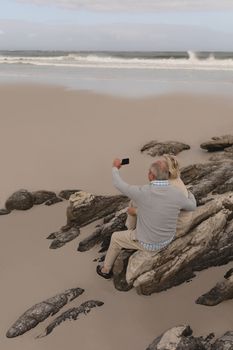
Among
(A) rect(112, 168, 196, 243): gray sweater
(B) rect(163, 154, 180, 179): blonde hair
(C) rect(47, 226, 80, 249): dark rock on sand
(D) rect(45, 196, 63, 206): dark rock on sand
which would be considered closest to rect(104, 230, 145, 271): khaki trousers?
(A) rect(112, 168, 196, 243): gray sweater

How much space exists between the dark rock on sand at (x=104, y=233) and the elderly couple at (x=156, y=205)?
44.8 inches

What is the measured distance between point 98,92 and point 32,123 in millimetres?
8129

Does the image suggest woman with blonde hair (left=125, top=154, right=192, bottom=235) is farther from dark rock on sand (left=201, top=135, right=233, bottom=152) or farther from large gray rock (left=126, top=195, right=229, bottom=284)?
dark rock on sand (left=201, top=135, right=233, bottom=152)

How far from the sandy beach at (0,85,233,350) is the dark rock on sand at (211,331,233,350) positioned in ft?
1.38

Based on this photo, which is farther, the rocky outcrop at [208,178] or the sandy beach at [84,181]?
the rocky outcrop at [208,178]

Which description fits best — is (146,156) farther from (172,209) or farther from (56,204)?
(172,209)

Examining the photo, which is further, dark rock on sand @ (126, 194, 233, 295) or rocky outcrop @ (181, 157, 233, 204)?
rocky outcrop @ (181, 157, 233, 204)

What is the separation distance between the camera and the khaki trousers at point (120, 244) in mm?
7052

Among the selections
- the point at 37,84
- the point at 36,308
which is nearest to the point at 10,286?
the point at 36,308

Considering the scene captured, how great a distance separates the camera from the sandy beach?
6500 millimetres

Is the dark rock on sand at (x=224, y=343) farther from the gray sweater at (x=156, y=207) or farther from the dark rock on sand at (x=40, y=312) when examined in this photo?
the dark rock on sand at (x=40, y=312)

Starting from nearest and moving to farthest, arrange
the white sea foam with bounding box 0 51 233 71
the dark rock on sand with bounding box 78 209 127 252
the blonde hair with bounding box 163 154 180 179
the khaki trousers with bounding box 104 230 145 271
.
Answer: the blonde hair with bounding box 163 154 180 179 → the khaki trousers with bounding box 104 230 145 271 → the dark rock on sand with bounding box 78 209 127 252 → the white sea foam with bounding box 0 51 233 71

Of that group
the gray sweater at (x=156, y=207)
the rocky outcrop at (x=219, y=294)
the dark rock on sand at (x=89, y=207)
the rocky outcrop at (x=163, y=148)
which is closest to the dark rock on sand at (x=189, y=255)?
the gray sweater at (x=156, y=207)

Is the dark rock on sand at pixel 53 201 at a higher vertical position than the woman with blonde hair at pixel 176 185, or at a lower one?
lower
